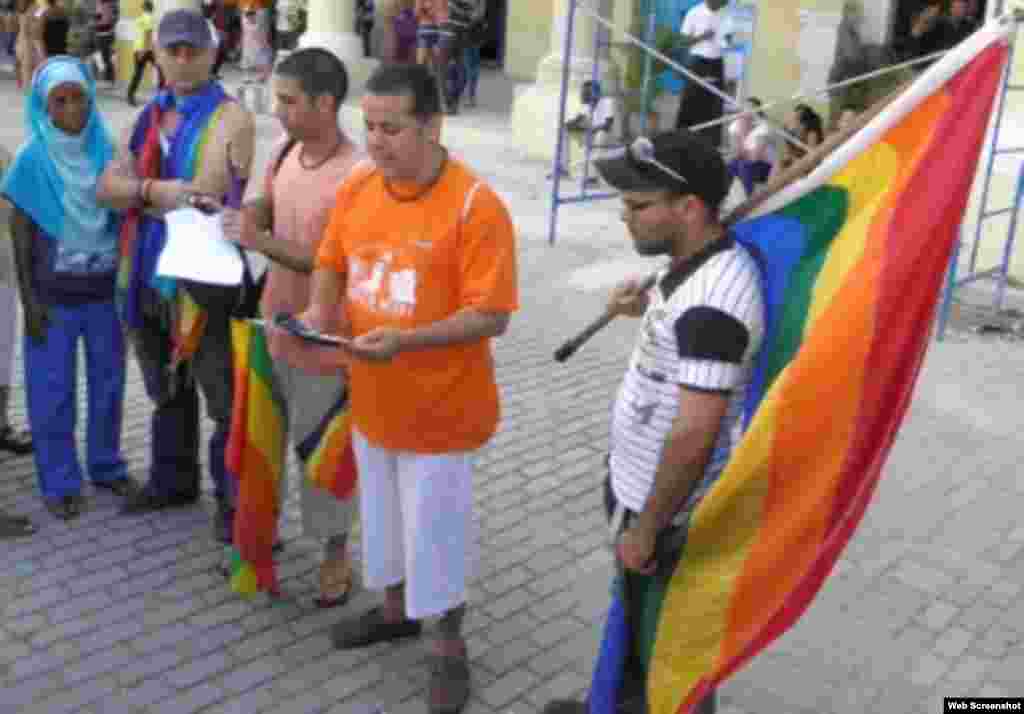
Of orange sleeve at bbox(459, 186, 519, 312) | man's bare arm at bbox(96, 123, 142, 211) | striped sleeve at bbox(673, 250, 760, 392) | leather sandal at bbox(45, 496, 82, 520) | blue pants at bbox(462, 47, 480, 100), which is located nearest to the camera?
striped sleeve at bbox(673, 250, 760, 392)

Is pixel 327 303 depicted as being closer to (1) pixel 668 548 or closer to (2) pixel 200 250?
(2) pixel 200 250

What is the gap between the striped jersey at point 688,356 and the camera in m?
2.55

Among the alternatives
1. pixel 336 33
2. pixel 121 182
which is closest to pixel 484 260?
pixel 121 182

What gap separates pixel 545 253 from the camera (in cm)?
916

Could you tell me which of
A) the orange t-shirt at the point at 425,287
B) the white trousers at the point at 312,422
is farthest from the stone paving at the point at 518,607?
the orange t-shirt at the point at 425,287

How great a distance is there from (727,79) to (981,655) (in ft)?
29.2

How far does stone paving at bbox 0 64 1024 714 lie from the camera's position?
3.63m

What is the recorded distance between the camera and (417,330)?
316 centimetres

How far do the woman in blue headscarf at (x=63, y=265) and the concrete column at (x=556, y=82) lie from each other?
7.87 m

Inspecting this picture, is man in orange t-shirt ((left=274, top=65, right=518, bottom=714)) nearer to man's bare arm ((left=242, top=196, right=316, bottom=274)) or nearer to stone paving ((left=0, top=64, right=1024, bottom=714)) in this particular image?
man's bare arm ((left=242, top=196, right=316, bottom=274))

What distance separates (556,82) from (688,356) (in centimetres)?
1076

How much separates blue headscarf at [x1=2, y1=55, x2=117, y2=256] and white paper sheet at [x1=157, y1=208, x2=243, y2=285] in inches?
21.8

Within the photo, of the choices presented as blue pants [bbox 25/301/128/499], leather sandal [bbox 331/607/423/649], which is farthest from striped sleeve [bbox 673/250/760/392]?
blue pants [bbox 25/301/128/499]

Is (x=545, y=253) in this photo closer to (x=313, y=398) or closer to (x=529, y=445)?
(x=529, y=445)
